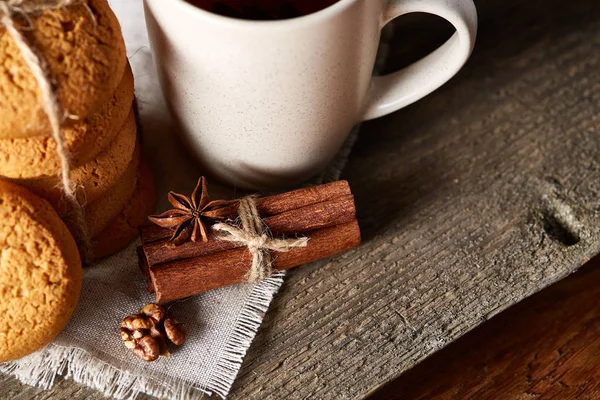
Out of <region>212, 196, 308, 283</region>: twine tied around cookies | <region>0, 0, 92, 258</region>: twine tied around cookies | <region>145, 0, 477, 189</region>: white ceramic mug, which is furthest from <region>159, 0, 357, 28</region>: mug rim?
<region>212, 196, 308, 283</region>: twine tied around cookies

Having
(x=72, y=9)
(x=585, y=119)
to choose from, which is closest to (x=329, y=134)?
(x=72, y=9)

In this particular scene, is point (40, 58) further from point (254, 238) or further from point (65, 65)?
point (254, 238)

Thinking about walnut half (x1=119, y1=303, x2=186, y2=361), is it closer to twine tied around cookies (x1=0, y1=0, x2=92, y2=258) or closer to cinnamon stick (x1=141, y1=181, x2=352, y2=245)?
cinnamon stick (x1=141, y1=181, x2=352, y2=245)

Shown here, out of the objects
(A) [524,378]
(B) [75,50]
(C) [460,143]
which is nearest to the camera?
(B) [75,50]

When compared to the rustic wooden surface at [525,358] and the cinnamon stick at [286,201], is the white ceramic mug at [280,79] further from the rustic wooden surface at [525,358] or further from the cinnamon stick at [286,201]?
the rustic wooden surface at [525,358]

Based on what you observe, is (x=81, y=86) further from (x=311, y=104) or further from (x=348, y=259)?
(x=348, y=259)
